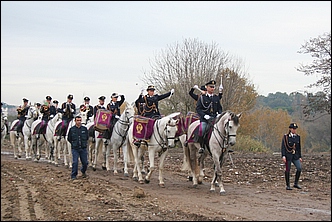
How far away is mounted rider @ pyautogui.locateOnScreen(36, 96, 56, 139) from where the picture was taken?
66.1 feet

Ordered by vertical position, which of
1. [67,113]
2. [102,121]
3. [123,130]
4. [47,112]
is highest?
[47,112]

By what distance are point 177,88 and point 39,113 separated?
9336 millimetres

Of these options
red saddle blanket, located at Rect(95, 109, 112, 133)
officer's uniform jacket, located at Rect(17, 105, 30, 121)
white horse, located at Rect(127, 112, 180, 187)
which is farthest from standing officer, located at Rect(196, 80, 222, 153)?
officer's uniform jacket, located at Rect(17, 105, 30, 121)

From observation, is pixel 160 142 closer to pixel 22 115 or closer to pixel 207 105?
pixel 207 105

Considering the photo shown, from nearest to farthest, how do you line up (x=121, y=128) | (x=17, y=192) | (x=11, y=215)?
(x=11, y=215) < (x=17, y=192) < (x=121, y=128)

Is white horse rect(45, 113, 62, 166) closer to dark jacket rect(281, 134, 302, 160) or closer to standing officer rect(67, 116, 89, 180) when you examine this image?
standing officer rect(67, 116, 89, 180)

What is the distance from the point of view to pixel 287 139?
13.3 metres

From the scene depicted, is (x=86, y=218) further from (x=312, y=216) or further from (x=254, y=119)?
(x=254, y=119)

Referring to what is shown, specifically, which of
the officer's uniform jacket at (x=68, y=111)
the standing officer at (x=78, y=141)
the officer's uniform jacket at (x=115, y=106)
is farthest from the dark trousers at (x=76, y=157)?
the officer's uniform jacket at (x=68, y=111)

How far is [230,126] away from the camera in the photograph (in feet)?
38.5

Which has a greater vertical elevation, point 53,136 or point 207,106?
point 207,106

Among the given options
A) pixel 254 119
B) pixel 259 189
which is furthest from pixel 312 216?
pixel 254 119

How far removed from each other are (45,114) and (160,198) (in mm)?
10806

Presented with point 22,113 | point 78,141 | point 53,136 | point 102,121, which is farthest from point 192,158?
point 22,113
